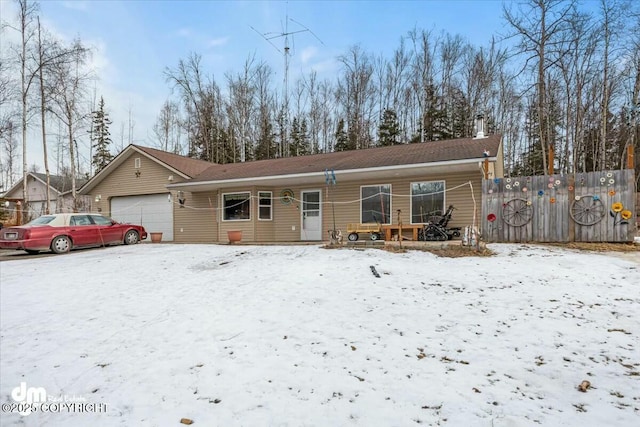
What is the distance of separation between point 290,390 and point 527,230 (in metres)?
9.12

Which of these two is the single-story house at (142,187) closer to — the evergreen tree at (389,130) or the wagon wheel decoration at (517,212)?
the wagon wheel decoration at (517,212)

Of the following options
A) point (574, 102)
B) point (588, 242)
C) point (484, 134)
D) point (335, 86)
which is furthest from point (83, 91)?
point (574, 102)

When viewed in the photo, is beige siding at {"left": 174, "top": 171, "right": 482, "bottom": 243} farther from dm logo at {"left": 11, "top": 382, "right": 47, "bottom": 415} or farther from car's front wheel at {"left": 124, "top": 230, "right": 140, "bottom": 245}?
dm logo at {"left": 11, "top": 382, "right": 47, "bottom": 415}

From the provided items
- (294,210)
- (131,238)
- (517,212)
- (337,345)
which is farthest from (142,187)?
(517,212)

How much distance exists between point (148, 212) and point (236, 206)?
4943mm

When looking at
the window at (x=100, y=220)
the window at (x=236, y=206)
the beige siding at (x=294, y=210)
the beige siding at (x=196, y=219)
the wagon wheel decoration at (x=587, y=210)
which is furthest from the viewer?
the beige siding at (x=196, y=219)

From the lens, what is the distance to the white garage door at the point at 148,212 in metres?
15.6

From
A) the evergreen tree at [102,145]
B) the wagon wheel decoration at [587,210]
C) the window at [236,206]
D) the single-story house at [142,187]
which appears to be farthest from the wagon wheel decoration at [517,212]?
the evergreen tree at [102,145]

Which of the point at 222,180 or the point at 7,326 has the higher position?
the point at 222,180

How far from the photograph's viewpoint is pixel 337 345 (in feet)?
12.1

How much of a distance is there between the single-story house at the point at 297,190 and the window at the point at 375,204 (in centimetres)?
4

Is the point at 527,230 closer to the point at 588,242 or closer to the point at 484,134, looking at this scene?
the point at 588,242

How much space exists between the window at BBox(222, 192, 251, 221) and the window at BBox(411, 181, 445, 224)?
6345 millimetres

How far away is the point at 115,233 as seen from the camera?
1273 centimetres
